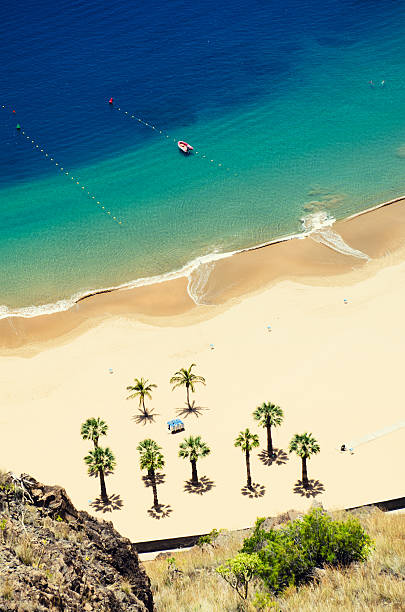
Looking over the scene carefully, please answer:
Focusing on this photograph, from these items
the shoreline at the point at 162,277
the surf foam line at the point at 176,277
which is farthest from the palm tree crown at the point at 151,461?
the shoreline at the point at 162,277

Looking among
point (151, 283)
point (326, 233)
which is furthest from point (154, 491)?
point (326, 233)

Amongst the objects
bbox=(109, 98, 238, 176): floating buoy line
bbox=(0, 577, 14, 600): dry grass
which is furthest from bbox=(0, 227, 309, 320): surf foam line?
bbox=(0, 577, 14, 600): dry grass

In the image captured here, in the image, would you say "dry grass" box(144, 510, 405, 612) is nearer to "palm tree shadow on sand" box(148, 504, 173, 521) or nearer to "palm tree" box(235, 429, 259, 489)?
"palm tree shadow on sand" box(148, 504, 173, 521)

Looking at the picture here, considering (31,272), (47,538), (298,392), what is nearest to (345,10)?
(31,272)

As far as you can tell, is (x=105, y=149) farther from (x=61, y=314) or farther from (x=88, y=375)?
(x=88, y=375)

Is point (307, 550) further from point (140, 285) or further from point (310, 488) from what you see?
point (140, 285)

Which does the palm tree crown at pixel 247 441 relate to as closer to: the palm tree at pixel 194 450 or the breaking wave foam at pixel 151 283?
the palm tree at pixel 194 450

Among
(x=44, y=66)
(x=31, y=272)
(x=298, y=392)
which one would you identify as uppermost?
(x=44, y=66)
